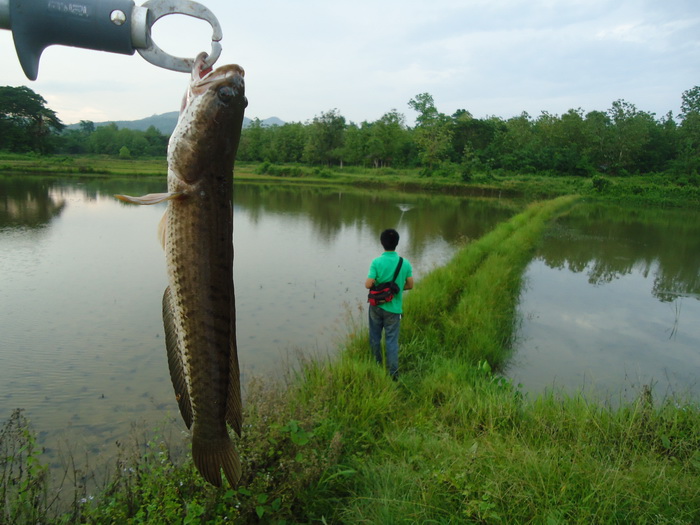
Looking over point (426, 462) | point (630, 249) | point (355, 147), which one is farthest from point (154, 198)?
point (355, 147)

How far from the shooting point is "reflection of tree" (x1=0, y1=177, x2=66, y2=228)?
15000 mm

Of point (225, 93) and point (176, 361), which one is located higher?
point (225, 93)

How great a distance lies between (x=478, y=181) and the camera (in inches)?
A: 1654

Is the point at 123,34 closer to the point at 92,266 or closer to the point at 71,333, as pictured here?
the point at 71,333

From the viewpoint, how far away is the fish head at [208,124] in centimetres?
113

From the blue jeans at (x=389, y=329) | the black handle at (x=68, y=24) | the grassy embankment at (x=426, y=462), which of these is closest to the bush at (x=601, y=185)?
the grassy embankment at (x=426, y=462)

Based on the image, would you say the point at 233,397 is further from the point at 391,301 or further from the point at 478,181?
the point at 478,181

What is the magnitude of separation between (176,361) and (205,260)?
1.20 ft

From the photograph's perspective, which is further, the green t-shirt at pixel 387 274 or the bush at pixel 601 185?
the bush at pixel 601 185

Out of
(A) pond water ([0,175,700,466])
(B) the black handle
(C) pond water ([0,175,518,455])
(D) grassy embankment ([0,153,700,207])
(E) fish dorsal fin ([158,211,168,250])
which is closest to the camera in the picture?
(B) the black handle

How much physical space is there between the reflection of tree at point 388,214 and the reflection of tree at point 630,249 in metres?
3.46

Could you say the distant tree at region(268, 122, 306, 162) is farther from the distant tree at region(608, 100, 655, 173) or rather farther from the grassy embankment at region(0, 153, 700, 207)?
the distant tree at region(608, 100, 655, 173)

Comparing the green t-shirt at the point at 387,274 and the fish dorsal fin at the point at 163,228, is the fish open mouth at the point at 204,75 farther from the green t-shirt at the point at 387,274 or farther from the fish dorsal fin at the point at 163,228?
the green t-shirt at the point at 387,274

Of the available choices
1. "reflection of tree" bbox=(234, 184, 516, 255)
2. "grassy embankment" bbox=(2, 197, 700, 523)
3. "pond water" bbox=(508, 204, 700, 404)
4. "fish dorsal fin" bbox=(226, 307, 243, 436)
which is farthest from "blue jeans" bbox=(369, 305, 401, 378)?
"reflection of tree" bbox=(234, 184, 516, 255)
